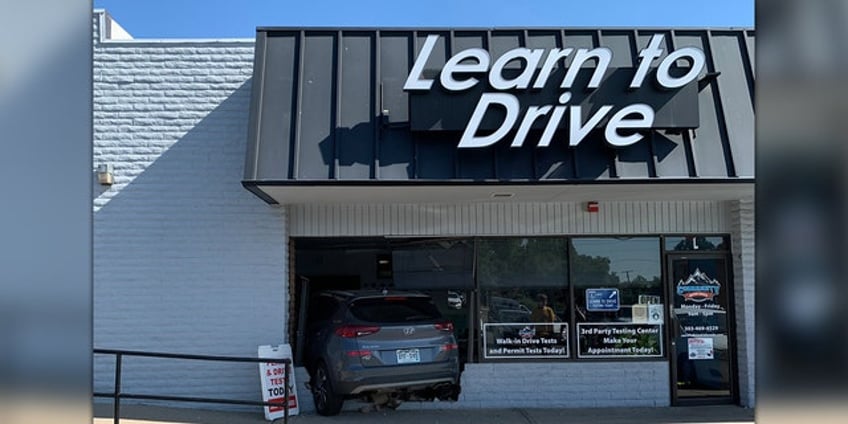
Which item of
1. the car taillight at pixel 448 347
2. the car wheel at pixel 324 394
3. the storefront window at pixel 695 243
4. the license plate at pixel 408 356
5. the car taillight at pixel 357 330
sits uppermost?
the storefront window at pixel 695 243

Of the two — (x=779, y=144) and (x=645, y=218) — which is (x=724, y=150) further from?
(x=779, y=144)

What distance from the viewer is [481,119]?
8.06 m

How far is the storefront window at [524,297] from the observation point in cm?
1004

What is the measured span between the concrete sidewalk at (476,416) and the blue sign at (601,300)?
1429mm

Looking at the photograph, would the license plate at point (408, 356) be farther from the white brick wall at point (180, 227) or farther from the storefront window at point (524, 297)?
the white brick wall at point (180, 227)

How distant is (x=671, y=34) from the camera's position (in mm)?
8906

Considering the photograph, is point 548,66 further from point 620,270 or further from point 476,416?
point 476,416

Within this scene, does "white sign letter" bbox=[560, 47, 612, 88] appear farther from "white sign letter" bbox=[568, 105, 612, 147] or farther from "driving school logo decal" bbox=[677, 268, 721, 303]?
"driving school logo decal" bbox=[677, 268, 721, 303]

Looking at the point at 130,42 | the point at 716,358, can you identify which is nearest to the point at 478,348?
the point at 716,358

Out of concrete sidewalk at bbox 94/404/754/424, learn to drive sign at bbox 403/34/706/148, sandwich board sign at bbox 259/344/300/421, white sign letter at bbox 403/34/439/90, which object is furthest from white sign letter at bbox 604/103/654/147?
sandwich board sign at bbox 259/344/300/421

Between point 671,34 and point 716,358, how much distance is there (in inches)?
187

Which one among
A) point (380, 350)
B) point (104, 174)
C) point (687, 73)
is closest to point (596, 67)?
point (687, 73)

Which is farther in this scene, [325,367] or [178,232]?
[178,232]

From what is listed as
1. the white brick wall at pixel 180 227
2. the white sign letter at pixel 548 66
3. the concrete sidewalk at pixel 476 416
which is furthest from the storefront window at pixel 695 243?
the white brick wall at pixel 180 227
